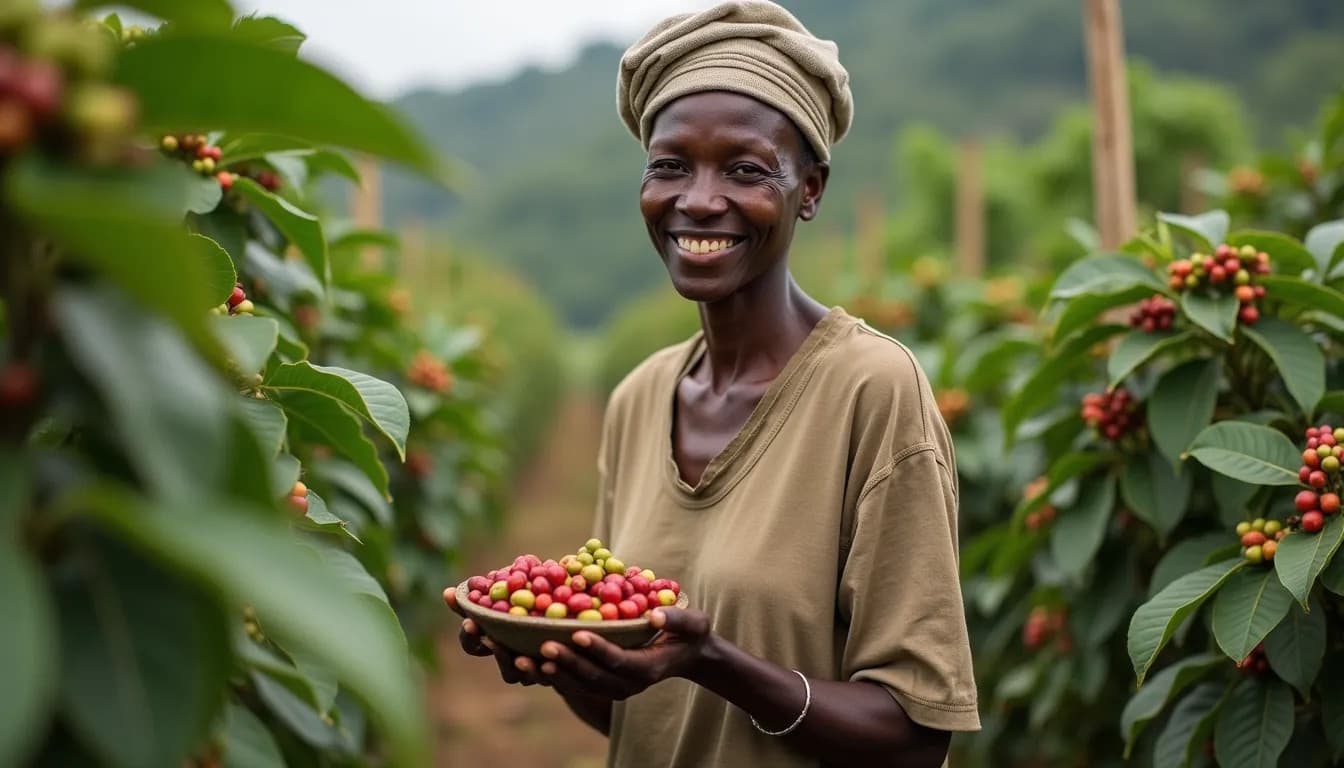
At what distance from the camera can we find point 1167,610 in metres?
2.28

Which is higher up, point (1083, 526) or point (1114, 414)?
point (1114, 414)

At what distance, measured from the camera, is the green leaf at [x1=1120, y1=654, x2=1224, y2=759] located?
243cm

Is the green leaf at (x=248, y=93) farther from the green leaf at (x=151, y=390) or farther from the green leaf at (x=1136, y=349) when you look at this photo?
the green leaf at (x=1136, y=349)

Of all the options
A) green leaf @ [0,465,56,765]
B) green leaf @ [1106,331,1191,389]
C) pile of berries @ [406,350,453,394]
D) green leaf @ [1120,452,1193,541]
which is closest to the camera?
green leaf @ [0,465,56,765]

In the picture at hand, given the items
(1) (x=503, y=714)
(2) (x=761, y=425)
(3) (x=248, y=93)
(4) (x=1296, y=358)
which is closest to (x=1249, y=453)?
(4) (x=1296, y=358)

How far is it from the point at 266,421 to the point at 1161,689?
6.13 ft

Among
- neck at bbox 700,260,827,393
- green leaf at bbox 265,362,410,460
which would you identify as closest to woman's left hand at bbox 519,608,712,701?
green leaf at bbox 265,362,410,460

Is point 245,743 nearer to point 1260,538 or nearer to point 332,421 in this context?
point 332,421

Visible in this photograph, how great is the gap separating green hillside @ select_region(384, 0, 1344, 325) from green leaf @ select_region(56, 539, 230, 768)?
24455 mm

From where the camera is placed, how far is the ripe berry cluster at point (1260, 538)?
227 cm

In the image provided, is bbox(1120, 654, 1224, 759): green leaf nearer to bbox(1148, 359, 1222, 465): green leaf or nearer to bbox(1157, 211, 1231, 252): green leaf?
bbox(1148, 359, 1222, 465): green leaf

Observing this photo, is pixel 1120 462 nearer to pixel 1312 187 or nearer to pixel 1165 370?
pixel 1165 370

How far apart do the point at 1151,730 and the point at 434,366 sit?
9.54ft

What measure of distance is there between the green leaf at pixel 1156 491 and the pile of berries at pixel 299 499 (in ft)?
5.88
